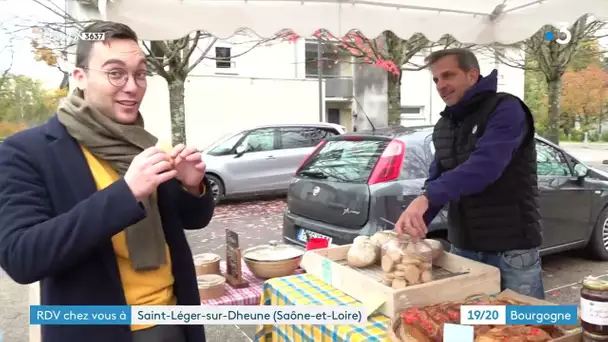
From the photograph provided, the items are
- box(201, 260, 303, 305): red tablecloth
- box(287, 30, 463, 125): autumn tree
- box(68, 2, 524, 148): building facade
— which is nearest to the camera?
box(201, 260, 303, 305): red tablecloth

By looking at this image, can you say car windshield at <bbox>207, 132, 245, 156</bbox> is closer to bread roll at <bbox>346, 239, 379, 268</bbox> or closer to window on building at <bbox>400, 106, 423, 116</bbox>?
bread roll at <bbox>346, 239, 379, 268</bbox>

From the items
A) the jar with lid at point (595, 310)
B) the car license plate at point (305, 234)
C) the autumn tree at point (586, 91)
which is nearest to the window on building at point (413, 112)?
the autumn tree at point (586, 91)

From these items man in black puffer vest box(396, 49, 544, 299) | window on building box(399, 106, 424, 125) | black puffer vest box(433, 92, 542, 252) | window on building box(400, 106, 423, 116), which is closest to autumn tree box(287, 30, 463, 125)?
man in black puffer vest box(396, 49, 544, 299)

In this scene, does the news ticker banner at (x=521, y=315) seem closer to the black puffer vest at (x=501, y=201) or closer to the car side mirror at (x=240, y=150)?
the black puffer vest at (x=501, y=201)

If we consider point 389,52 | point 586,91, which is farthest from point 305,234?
point 586,91

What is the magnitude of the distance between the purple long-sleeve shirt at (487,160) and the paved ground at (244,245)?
2.73 m

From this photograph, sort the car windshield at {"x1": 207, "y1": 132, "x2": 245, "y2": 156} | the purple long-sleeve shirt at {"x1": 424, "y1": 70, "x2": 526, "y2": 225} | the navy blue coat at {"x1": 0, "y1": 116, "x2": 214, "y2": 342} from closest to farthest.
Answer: the navy blue coat at {"x1": 0, "y1": 116, "x2": 214, "y2": 342}
the purple long-sleeve shirt at {"x1": 424, "y1": 70, "x2": 526, "y2": 225}
the car windshield at {"x1": 207, "y1": 132, "x2": 245, "y2": 156}

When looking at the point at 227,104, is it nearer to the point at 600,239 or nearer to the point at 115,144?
the point at 600,239

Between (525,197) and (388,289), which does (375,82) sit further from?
(388,289)

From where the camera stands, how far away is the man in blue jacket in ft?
3.96

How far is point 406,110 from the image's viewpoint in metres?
24.5

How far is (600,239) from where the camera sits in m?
5.64

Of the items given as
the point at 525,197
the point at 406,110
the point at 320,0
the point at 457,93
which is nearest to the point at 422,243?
the point at 525,197

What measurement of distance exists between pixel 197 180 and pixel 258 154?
874 centimetres
